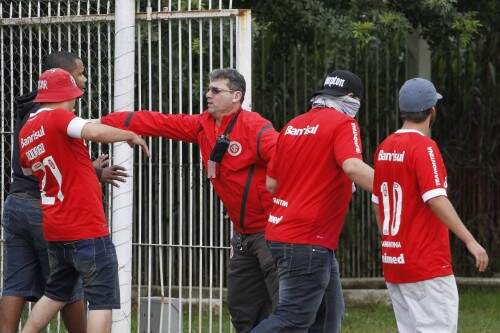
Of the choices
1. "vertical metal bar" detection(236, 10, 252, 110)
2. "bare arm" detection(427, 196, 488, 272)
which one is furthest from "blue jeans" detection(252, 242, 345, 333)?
"vertical metal bar" detection(236, 10, 252, 110)

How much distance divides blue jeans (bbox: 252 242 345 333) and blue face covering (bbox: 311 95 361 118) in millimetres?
846

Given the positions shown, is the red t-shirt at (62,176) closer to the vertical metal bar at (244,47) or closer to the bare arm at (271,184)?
the bare arm at (271,184)

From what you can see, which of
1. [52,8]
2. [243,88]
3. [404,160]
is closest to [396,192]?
[404,160]

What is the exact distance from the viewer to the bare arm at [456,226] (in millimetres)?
6734

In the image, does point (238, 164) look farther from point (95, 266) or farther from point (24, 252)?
point (24, 252)

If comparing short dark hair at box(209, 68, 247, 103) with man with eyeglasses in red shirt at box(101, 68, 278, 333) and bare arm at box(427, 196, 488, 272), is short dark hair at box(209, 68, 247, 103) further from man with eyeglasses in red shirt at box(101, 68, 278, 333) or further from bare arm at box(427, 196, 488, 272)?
bare arm at box(427, 196, 488, 272)

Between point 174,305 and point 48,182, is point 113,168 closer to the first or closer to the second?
point 48,182

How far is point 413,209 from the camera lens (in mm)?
6945

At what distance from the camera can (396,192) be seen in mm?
7008

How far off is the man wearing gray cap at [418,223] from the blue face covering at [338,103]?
0.43 meters

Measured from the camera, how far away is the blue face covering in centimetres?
744

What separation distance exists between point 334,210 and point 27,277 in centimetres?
231

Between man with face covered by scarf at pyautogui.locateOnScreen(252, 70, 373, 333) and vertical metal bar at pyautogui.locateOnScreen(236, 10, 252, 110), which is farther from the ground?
vertical metal bar at pyautogui.locateOnScreen(236, 10, 252, 110)

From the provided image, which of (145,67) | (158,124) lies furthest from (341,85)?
(145,67)
